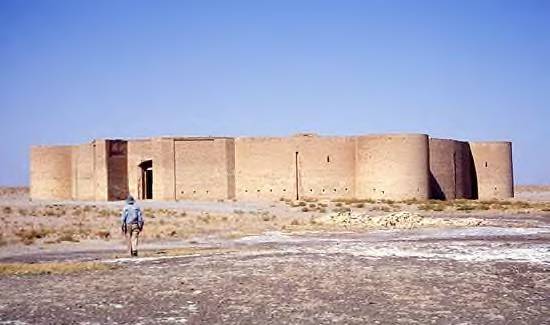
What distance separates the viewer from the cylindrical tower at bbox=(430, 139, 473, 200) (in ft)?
143

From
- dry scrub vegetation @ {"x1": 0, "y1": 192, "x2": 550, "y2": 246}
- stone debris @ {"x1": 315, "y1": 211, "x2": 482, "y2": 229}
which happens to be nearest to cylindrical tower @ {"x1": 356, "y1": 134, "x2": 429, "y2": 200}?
dry scrub vegetation @ {"x1": 0, "y1": 192, "x2": 550, "y2": 246}

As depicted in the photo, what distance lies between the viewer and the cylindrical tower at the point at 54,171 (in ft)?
159

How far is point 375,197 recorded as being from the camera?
41.7 meters

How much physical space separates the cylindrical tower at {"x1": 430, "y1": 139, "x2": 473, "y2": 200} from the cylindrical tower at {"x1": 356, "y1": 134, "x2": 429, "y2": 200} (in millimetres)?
1621

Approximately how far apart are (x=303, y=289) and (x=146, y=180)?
3568 cm

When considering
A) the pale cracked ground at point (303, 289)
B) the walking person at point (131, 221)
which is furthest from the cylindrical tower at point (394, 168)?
the walking person at point (131, 221)

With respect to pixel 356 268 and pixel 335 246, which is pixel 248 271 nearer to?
pixel 356 268

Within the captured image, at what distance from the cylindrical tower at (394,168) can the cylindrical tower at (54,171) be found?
806 inches

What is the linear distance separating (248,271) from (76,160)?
37.0 metres

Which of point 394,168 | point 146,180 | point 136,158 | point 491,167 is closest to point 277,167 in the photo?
point 394,168

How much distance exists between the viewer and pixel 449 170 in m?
44.6

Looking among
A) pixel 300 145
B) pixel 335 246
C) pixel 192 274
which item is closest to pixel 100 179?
pixel 300 145

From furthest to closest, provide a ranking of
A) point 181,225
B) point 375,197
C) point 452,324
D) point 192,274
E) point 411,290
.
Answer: point 375,197 < point 181,225 < point 192,274 < point 411,290 < point 452,324

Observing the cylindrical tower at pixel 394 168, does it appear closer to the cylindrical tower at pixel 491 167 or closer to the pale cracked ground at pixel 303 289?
the cylindrical tower at pixel 491 167
